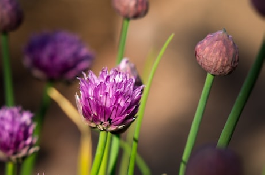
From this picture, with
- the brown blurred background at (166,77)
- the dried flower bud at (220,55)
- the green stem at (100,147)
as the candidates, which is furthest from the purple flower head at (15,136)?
the brown blurred background at (166,77)

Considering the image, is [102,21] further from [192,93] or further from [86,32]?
[192,93]

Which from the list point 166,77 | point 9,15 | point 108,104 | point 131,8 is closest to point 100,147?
point 108,104

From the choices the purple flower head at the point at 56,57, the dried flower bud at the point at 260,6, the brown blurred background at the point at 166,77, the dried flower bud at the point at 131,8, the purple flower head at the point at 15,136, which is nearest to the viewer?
the dried flower bud at the point at 260,6

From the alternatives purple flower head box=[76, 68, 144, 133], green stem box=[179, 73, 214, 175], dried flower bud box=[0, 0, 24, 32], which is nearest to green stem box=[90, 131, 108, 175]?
purple flower head box=[76, 68, 144, 133]

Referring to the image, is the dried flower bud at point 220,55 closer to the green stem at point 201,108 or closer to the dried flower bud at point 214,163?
the green stem at point 201,108

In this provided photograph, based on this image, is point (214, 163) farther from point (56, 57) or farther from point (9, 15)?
point (56, 57)

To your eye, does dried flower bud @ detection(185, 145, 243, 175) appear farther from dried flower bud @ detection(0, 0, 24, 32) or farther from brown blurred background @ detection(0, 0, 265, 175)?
brown blurred background @ detection(0, 0, 265, 175)

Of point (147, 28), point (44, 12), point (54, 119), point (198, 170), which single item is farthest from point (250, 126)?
point (198, 170)
